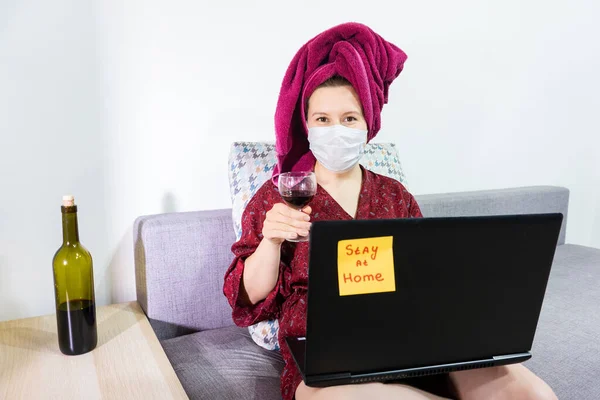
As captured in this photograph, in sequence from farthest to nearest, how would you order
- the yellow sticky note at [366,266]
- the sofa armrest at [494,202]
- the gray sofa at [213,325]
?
the sofa armrest at [494,202] < the gray sofa at [213,325] < the yellow sticky note at [366,266]

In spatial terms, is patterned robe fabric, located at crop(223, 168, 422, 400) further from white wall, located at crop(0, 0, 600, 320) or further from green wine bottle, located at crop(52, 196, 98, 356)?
white wall, located at crop(0, 0, 600, 320)

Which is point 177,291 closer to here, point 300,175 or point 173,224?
point 173,224

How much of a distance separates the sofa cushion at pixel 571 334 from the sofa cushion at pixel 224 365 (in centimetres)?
69

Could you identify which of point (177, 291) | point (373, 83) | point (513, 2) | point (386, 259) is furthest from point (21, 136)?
point (513, 2)

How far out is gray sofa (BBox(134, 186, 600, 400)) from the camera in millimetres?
1104

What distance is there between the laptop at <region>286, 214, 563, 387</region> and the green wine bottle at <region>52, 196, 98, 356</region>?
0.54 m

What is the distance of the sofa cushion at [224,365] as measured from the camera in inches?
Result: 41.5

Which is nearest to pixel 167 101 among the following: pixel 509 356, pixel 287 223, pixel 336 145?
pixel 336 145

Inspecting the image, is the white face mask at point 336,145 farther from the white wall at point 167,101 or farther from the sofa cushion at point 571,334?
the sofa cushion at point 571,334

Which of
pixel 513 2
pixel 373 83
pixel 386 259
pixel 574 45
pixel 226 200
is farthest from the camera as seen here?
pixel 574 45

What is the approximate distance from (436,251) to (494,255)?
0.11m

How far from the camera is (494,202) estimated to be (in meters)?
1.89

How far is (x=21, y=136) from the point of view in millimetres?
1232

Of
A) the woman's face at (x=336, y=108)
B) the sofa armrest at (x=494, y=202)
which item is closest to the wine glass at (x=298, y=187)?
the woman's face at (x=336, y=108)
